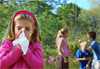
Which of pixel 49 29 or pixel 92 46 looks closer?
pixel 92 46

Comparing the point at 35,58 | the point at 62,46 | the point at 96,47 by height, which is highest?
the point at 35,58

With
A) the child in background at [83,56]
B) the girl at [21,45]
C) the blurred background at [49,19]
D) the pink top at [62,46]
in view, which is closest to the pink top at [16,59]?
the girl at [21,45]

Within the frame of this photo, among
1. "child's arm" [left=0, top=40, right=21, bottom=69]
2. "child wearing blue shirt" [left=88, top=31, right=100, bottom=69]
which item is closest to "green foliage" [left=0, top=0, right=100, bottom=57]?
"child wearing blue shirt" [left=88, top=31, right=100, bottom=69]

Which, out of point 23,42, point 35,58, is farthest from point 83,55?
point 23,42

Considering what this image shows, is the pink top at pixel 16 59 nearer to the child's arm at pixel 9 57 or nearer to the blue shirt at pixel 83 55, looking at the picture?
the child's arm at pixel 9 57

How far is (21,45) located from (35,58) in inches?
6.2

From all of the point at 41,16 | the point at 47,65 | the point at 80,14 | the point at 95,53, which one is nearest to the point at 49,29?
the point at 41,16

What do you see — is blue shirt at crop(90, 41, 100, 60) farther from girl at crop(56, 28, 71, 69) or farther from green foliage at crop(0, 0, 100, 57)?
green foliage at crop(0, 0, 100, 57)

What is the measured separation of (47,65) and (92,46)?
588 cm

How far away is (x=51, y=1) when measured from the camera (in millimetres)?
25578

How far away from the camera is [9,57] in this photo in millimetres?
3215

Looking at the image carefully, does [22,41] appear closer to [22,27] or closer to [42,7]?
[22,27]

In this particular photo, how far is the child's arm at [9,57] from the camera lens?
10.5 ft

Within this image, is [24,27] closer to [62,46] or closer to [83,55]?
[62,46]
